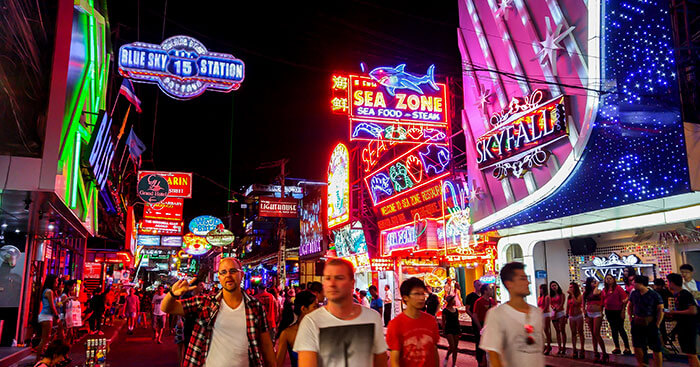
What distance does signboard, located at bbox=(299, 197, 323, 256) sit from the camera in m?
35.5

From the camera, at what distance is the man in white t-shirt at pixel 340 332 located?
369 centimetres

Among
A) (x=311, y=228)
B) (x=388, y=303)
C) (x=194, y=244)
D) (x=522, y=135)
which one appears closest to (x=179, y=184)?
(x=194, y=244)

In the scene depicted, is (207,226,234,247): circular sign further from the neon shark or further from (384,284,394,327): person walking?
the neon shark

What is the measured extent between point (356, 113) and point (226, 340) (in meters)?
15.0

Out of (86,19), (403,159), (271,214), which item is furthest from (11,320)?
(403,159)

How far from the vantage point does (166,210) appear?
1190 inches

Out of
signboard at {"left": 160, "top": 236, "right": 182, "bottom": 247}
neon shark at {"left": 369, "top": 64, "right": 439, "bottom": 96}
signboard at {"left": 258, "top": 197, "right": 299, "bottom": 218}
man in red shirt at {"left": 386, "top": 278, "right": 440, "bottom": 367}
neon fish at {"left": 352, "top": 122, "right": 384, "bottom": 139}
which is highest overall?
neon shark at {"left": 369, "top": 64, "right": 439, "bottom": 96}

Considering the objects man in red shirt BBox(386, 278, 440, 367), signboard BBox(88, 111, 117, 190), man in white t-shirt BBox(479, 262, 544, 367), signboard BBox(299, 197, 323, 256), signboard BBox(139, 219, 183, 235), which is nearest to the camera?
man in white t-shirt BBox(479, 262, 544, 367)

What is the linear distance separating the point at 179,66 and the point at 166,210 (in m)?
17.9

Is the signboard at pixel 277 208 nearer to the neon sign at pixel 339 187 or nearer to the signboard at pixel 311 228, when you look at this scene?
the neon sign at pixel 339 187

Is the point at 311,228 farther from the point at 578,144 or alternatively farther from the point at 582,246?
the point at 578,144

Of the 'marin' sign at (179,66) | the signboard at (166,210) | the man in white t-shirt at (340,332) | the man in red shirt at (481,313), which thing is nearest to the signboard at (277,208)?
the signboard at (166,210)

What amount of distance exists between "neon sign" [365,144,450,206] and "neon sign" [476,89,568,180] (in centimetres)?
486

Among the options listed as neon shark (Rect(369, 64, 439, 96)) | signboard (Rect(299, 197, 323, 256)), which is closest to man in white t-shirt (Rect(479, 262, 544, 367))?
neon shark (Rect(369, 64, 439, 96))
